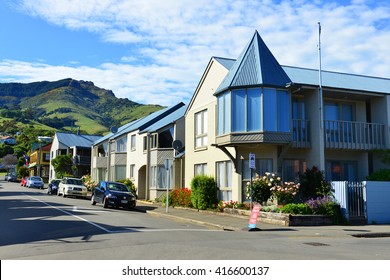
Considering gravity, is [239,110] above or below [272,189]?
above

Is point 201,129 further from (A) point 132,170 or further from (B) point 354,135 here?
(A) point 132,170

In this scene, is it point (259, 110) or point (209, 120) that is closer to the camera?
point (259, 110)

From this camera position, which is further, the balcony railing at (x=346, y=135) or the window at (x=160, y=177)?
the window at (x=160, y=177)

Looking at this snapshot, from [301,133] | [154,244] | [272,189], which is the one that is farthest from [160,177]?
[154,244]

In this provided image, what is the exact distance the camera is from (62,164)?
60.9 meters

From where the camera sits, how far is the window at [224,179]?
23297 mm

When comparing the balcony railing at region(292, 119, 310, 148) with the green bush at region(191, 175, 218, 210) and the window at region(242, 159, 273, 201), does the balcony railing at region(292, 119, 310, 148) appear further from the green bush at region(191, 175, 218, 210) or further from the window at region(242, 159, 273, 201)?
the green bush at region(191, 175, 218, 210)

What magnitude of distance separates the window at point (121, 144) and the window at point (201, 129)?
592 inches

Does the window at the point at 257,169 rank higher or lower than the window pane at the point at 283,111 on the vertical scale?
lower

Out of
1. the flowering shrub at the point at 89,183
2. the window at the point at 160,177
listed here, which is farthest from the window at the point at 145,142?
the flowering shrub at the point at 89,183

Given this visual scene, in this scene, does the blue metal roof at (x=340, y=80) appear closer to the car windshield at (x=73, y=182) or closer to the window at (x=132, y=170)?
the window at (x=132, y=170)

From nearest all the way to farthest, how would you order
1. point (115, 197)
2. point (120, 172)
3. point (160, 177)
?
1. point (115, 197)
2. point (160, 177)
3. point (120, 172)

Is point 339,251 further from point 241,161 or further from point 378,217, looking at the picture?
point 241,161

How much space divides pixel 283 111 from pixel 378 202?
590 cm
